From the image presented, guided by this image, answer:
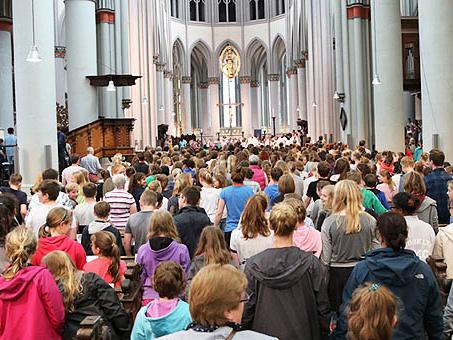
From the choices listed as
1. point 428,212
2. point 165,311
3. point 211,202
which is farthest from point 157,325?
point 211,202

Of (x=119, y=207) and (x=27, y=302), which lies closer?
(x=27, y=302)

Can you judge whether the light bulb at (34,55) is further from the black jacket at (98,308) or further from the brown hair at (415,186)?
the black jacket at (98,308)

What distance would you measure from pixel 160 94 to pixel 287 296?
4065 centimetres

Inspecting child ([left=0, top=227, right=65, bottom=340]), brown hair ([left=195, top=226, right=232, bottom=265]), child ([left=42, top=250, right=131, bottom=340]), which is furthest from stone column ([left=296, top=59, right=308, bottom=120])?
child ([left=0, top=227, right=65, bottom=340])

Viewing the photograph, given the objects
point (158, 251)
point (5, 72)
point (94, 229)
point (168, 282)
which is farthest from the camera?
point (5, 72)

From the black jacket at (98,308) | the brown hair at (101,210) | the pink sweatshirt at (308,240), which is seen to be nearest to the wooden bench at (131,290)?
the black jacket at (98,308)

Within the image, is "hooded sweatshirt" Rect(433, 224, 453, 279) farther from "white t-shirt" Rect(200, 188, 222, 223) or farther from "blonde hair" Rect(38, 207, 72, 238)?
"white t-shirt" Rect(200, 188, 222, 223)

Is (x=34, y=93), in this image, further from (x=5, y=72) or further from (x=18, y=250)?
(x=5, y=72)

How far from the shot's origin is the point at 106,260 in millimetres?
5766

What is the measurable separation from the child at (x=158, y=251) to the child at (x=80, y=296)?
1.14 meters

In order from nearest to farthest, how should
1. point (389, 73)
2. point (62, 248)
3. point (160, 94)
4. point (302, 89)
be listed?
point (62, 248)
point (389, 73)
point (160, 94)
point (302, 89)

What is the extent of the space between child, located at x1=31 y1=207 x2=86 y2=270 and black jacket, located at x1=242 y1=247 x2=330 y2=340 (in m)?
1.97

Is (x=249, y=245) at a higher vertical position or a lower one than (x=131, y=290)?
higher

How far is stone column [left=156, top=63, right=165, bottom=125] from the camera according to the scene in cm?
4373
